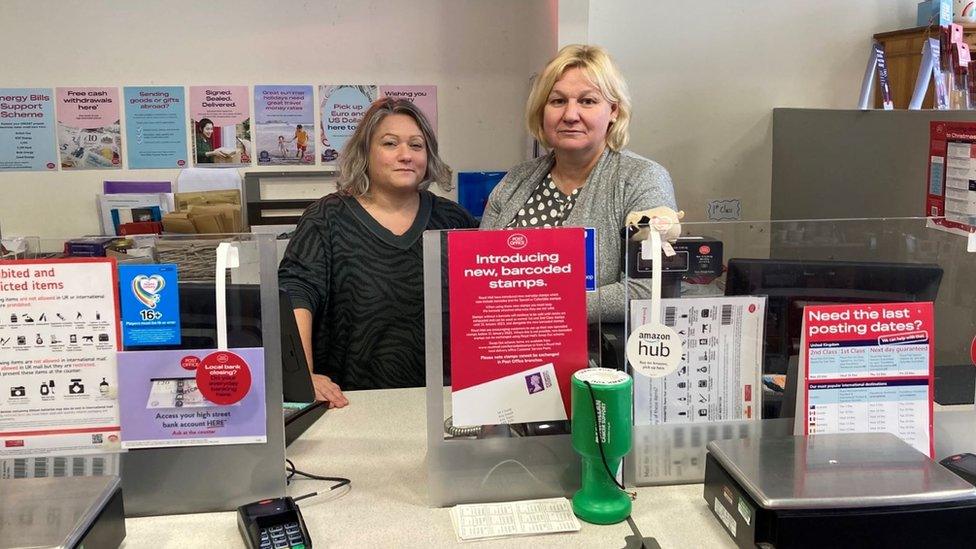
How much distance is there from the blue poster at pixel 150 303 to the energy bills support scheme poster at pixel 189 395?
3 cm

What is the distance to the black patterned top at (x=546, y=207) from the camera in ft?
7.06

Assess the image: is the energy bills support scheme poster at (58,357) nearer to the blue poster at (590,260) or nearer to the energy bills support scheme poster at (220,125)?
the blue poster at (590,260)

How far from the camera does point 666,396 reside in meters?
1.27

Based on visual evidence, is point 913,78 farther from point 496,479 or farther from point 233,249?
point 233,249

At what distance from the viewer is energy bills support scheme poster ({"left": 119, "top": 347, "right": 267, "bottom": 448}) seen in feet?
3.86

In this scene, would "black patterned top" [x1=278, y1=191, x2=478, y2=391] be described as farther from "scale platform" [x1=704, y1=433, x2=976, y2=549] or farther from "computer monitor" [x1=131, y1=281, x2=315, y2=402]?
"scale platform" [x1=704, y1=433, x2=976, y2=549]

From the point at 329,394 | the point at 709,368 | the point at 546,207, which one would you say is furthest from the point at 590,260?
the point at 546,207

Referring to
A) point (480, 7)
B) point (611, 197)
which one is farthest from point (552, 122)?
point (480, 7)

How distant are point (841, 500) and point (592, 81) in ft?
4.35

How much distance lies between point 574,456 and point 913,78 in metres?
2.51

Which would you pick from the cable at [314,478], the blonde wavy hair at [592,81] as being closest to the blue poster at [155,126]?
the blonde wavy hair at [592,81]

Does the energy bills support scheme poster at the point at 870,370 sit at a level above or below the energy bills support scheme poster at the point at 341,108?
below

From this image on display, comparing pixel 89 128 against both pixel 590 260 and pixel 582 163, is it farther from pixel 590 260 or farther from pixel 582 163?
pixel 590 260

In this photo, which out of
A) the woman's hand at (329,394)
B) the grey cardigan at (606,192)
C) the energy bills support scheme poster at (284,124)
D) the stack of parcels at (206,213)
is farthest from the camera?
the energy bills support scheme poster at (284,124)
